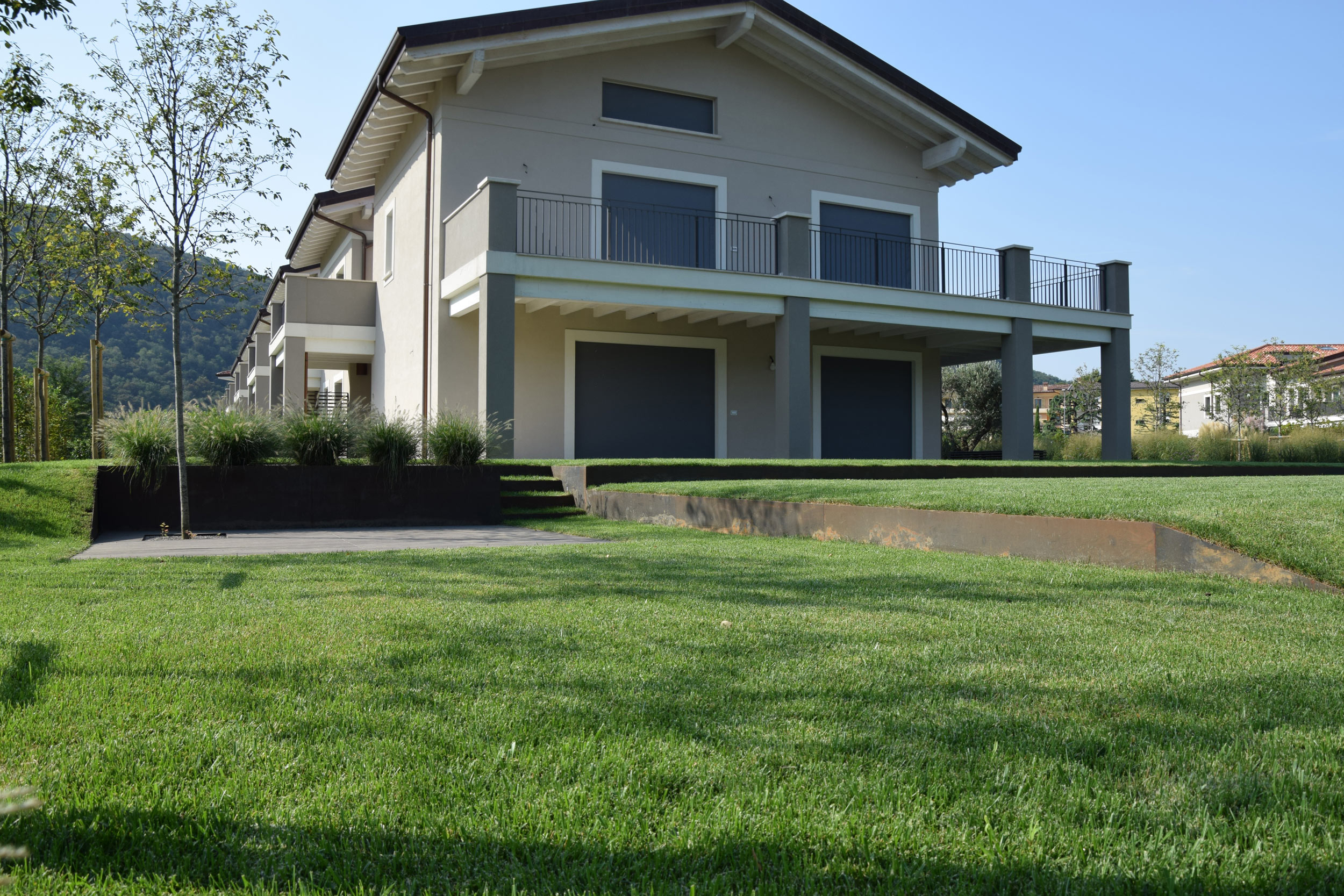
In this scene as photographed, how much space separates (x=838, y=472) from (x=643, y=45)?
31.7 feet

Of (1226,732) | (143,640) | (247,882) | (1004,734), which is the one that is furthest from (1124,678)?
(143,640)

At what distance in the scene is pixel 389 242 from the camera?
19.0 m

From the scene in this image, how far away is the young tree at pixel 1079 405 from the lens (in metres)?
37.4

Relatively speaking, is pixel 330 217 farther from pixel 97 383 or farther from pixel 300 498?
pixel 300 498

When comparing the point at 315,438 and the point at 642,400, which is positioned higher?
the point at 642,400

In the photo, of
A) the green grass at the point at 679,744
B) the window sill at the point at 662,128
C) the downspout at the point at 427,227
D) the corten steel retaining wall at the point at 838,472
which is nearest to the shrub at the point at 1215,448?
the corten steel retaining wall at the point at 838,472

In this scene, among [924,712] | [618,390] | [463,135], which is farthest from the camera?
[618,390]

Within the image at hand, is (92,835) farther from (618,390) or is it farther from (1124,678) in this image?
(618,390)

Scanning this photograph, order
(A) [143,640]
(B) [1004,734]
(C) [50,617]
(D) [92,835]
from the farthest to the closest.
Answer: (C) [50,617] < (A) [143,640] < (B) [1004,734] < (D) [92,835]

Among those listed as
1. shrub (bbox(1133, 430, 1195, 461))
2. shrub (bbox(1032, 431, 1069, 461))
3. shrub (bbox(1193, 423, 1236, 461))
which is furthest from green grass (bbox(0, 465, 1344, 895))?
shrub (bbox(1032, 431, 1069, 461))

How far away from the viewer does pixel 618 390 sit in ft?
56.5

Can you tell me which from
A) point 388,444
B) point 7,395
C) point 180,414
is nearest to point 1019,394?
point 388,444

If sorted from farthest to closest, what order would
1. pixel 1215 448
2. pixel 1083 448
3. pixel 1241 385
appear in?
pixel 1241 385
pixel 1083 448
pixel 1215 448

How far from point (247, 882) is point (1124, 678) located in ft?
8.30
